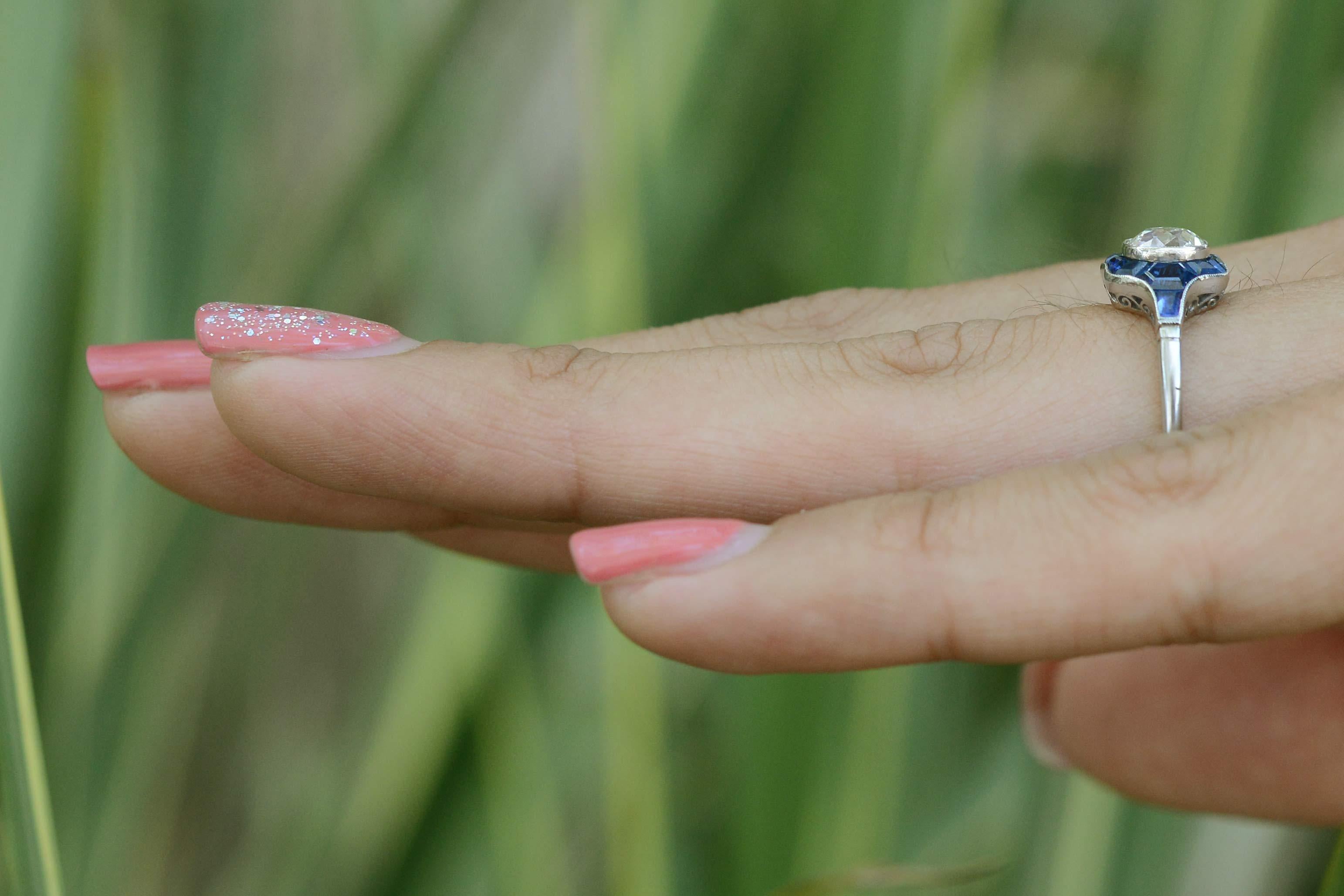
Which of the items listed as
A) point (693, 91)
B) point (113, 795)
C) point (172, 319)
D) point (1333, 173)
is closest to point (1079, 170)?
point (1333, 173)

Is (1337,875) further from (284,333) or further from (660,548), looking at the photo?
(284,333)

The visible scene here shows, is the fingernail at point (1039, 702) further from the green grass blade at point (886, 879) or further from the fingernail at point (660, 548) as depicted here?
the fingernail at point (660, 548)

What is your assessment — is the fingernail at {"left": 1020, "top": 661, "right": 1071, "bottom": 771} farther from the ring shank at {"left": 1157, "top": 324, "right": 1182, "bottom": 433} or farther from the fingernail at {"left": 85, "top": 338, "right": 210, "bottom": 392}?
the fingernail at {"left": 85, "top": 338, "right": 210, "bottom": 392}

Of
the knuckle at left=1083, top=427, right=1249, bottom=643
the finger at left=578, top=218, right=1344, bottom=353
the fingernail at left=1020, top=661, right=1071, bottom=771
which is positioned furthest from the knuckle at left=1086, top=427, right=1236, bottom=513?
the fingernail at left=1020, top=661, right=1071, bottom=771

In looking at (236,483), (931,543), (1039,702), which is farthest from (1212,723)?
(236,483)

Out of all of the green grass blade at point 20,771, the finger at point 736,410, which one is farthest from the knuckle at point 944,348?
the green grass blade at point 20,771

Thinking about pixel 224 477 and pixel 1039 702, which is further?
pixel 1039 702
